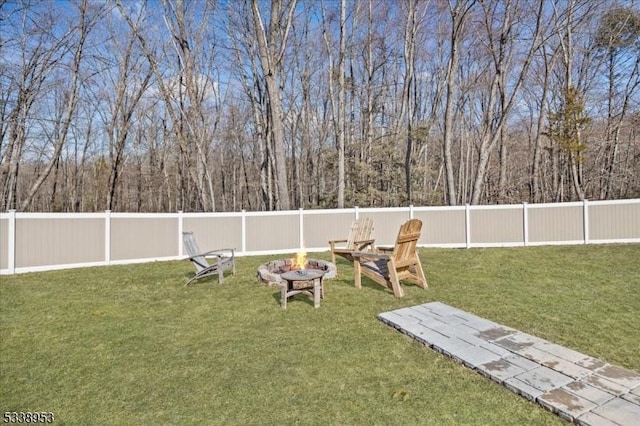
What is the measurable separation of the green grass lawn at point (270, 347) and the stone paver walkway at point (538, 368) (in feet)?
0.42

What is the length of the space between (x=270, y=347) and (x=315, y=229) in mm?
6351

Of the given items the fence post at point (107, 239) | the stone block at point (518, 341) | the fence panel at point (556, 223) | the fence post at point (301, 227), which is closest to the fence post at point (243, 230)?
the fence post at point (301, 227)

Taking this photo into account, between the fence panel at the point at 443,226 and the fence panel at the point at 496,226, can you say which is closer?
the fence panel at the point at 496,226

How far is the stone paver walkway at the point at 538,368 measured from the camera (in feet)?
7.09

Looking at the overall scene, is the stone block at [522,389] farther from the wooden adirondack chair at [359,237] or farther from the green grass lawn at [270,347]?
the wooden adirondack chair at [359,237]

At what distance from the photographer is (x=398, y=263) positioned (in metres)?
5.06

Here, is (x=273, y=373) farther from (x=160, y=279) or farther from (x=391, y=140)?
(x=391, y=140)

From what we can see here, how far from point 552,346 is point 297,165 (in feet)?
54.5

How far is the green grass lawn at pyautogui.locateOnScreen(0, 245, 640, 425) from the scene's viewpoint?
7.75 feet

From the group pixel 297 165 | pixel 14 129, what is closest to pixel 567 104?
pixel 297 165

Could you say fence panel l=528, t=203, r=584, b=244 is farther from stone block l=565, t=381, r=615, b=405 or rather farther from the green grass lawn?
stone block l=565, t=381, r=615, b=405

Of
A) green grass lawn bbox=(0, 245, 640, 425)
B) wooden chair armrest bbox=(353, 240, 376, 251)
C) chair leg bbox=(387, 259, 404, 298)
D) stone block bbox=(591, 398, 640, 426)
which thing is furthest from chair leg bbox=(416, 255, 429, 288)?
stone block bbox=(591, 398, 640, 426)

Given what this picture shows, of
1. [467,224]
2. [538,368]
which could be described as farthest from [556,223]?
[538,368]

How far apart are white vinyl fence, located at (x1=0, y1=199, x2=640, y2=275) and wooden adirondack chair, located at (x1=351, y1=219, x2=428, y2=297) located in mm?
2656
